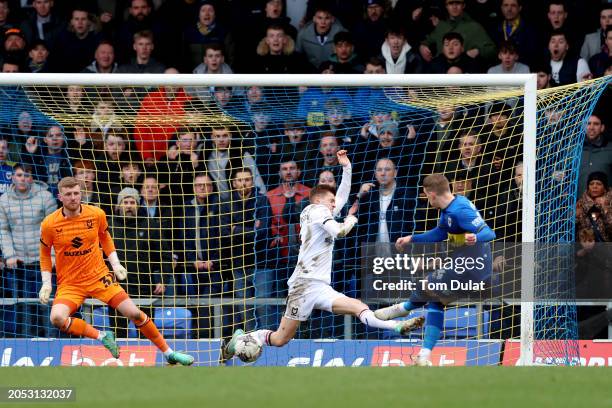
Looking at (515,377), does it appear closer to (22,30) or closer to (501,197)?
(501,197)

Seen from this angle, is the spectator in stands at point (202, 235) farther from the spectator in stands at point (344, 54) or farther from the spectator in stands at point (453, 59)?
the spectator in stands at point (453, 59)

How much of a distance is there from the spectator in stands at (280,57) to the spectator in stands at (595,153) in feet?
11.2

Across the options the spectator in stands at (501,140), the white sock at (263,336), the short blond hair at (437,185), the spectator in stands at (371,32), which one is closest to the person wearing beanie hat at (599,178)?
the spectator in stands at (501,140)

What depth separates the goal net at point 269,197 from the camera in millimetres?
13406

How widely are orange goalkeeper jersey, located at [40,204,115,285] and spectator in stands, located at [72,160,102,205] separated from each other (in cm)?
151

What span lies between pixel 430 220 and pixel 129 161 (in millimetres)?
3240

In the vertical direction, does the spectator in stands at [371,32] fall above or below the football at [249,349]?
above

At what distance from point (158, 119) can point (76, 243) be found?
72.9 inches

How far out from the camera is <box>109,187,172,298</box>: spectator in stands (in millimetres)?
14383

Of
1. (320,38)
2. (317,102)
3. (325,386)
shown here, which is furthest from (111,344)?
(320,38)

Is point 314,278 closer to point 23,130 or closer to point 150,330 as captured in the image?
point 150,330

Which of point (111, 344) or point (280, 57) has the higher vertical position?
point (280, 57)

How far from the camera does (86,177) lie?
14.8m

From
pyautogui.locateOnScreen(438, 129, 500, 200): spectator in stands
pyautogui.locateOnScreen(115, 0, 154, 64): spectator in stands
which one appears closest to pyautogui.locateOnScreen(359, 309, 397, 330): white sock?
pyautogui.locateOnScreen(438, 129, 500, 200): spectator in stands
